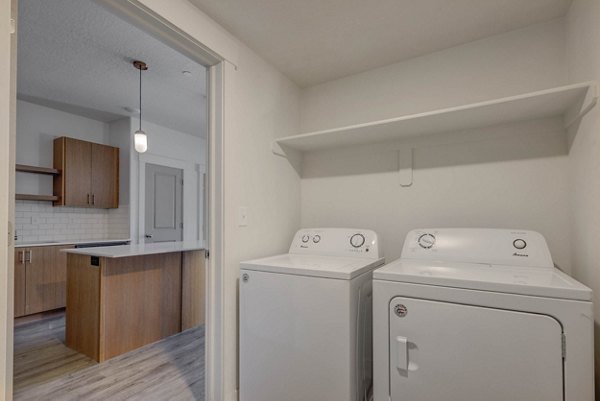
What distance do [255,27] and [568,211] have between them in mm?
1959

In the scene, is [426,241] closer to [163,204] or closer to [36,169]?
[163,204]

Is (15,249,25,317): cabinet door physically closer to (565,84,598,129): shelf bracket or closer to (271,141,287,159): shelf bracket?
(271,141,287,159): shelf bracket

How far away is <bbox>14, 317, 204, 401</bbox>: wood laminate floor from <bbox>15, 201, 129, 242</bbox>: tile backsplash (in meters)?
1.39

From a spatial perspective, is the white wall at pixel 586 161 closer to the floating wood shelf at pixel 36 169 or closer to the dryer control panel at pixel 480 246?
the dryer control panel at pixel 480 246

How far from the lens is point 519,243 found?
1.53 metres

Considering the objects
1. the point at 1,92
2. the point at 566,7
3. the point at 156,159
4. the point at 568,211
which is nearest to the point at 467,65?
the point at 566,7

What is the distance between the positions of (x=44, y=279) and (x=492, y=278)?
4.26 m

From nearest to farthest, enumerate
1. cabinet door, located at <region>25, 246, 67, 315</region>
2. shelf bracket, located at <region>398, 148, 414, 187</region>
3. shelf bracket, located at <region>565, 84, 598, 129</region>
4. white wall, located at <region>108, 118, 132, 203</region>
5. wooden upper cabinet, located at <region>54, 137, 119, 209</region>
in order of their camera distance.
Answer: shelf bracket, located at <region>565, 84, 598, 129</region>
shelf bracket, located at <region>398, 148, 414, 187</region>
cabinet door, located at <region>25, 246, 67, 315</region>
wooden upper cabinet, located at <region>54, 137, 119, 209</region>
white wall, located at <region>108, 118, 132, 203</region>

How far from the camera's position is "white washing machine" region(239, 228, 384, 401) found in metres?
1.40

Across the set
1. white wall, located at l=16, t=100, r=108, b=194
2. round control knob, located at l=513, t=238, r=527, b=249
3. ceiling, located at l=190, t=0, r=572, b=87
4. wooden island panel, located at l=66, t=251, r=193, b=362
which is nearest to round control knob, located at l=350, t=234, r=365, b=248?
round control knob, located at l=513, t=238, r=527, b=249

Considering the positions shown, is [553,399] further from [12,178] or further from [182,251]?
[182,251]

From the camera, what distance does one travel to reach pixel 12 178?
0.91 meters

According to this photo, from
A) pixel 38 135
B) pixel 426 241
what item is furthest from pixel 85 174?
pixel 426 241

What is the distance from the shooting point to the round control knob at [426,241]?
172 cm
